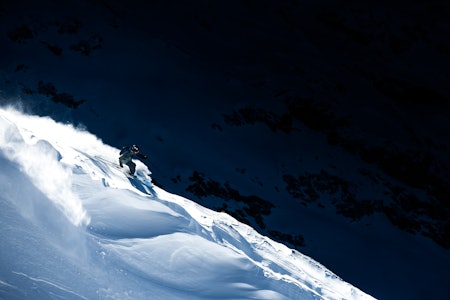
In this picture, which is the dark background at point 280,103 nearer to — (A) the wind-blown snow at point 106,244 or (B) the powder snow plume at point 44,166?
(A) the wind-blown snow at point 106,244

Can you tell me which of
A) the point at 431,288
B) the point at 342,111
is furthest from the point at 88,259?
the point at 342,111

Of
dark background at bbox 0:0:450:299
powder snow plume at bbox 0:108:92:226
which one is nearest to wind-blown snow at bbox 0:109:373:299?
powder snow plume at bbox 0:108:92:226

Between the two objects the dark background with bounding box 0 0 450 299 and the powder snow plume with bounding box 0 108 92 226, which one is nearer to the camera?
the powder snow plume with bounding box 0 108 92 226

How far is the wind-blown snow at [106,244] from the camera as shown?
13.2ft

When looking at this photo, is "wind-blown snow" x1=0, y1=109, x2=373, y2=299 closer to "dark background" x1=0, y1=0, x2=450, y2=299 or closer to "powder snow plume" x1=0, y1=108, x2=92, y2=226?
"powder snow plume" x1=0, y1=108, x2=92, y2=226

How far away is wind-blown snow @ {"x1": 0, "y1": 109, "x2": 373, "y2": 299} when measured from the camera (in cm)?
402

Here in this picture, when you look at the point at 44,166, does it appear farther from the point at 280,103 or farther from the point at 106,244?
the point at 280,103

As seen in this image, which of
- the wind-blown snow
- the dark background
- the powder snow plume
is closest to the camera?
the wind-blown snow

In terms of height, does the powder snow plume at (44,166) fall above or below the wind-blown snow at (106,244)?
above

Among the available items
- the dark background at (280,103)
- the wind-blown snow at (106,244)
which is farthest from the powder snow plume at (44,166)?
the dark background at (280,103)

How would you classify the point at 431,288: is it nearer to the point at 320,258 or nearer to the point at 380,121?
the point at 320,258

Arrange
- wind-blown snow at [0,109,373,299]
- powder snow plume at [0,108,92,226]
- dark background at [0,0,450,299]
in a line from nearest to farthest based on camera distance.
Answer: wind-blown snow at [0,109,373,299] → powder snow plume at [0,108,92,226] → dark background at [0,0,450,299]

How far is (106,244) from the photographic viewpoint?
4770 millimetres

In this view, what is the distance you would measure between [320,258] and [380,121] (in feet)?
38.2
